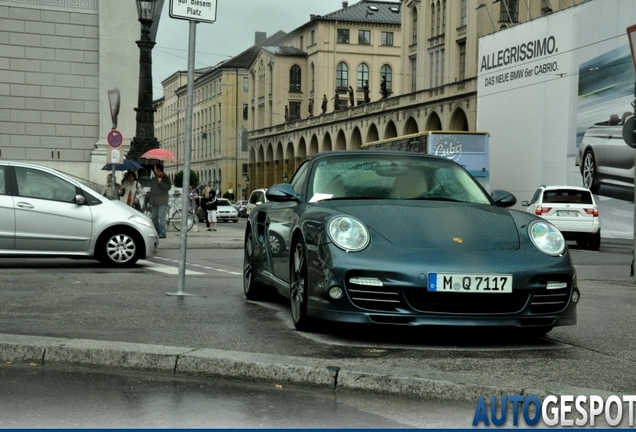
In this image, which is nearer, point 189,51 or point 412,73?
point 189,51

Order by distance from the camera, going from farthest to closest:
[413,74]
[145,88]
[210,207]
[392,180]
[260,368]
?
1. [413,74]
2. [210,207]
3. [145,88]
4. [392,180]
5. [260,368]

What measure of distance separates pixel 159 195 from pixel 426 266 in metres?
18.1

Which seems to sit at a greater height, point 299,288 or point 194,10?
point 194,10

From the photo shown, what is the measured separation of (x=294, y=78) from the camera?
107m

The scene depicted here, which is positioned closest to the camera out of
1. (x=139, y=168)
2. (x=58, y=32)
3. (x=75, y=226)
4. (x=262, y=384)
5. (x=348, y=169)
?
(x=262, y=384)

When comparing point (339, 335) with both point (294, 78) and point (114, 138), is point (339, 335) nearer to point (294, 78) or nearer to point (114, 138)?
point (114, 138)

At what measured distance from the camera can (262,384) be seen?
18.5ft

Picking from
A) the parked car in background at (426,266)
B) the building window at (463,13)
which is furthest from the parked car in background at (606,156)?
the building window at (463,13)

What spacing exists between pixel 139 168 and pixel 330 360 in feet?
64.9

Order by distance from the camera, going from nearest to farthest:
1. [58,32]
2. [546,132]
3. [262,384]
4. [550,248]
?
[262,384] → [550,248] → [58,32] → [546,132]

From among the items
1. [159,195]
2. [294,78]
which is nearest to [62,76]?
[159,195]

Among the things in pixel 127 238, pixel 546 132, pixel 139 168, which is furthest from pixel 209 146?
pixel 127 238

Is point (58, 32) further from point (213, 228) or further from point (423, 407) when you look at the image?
point (423, 407)

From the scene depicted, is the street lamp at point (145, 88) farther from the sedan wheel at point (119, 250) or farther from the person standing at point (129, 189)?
the sedan wheel at point (119, 250)
